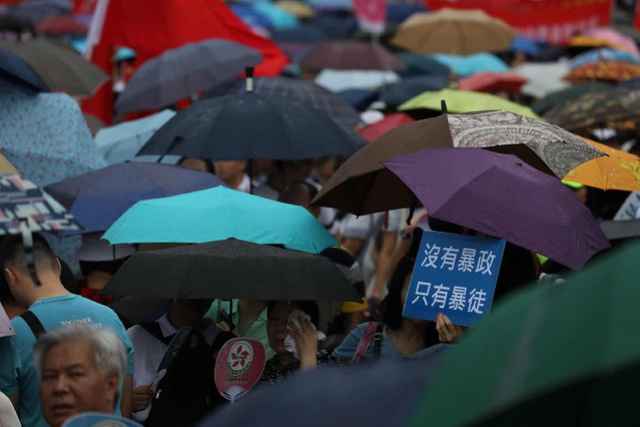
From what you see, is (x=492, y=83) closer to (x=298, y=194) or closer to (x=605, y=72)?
(x=605, y=72)

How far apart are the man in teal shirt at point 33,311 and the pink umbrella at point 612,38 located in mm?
18261

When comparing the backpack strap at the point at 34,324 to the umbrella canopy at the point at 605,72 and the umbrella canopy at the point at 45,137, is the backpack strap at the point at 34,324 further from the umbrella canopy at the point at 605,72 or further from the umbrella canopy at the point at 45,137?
the umbrella canopy at the point at 605,72

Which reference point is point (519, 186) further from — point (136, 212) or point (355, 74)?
point (355, 74)

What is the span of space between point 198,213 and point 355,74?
10663 mm

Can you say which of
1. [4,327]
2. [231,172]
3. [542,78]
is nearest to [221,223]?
[4,327]

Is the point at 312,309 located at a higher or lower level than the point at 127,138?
higher

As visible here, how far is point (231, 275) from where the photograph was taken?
579 cm

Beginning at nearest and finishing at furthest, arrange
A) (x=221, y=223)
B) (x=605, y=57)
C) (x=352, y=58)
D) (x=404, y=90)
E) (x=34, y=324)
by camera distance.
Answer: (x=34, y=324) → (x=221, y=223) → (x=404, y=90) → (x=352, y=58) → (x=605, y=57)

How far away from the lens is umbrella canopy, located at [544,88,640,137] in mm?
10227

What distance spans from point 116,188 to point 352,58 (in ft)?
32.6

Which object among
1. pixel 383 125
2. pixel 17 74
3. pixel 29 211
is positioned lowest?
pixel 383 125

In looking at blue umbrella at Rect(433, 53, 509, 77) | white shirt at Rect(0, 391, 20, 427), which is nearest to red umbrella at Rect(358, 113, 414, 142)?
white shirt at Rect(0, 391, 20, 427)

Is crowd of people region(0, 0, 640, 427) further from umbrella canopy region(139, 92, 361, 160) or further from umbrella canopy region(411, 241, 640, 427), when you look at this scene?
umbrella canopy region(411, 241, 640, 427)

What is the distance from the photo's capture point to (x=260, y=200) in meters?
7.13
